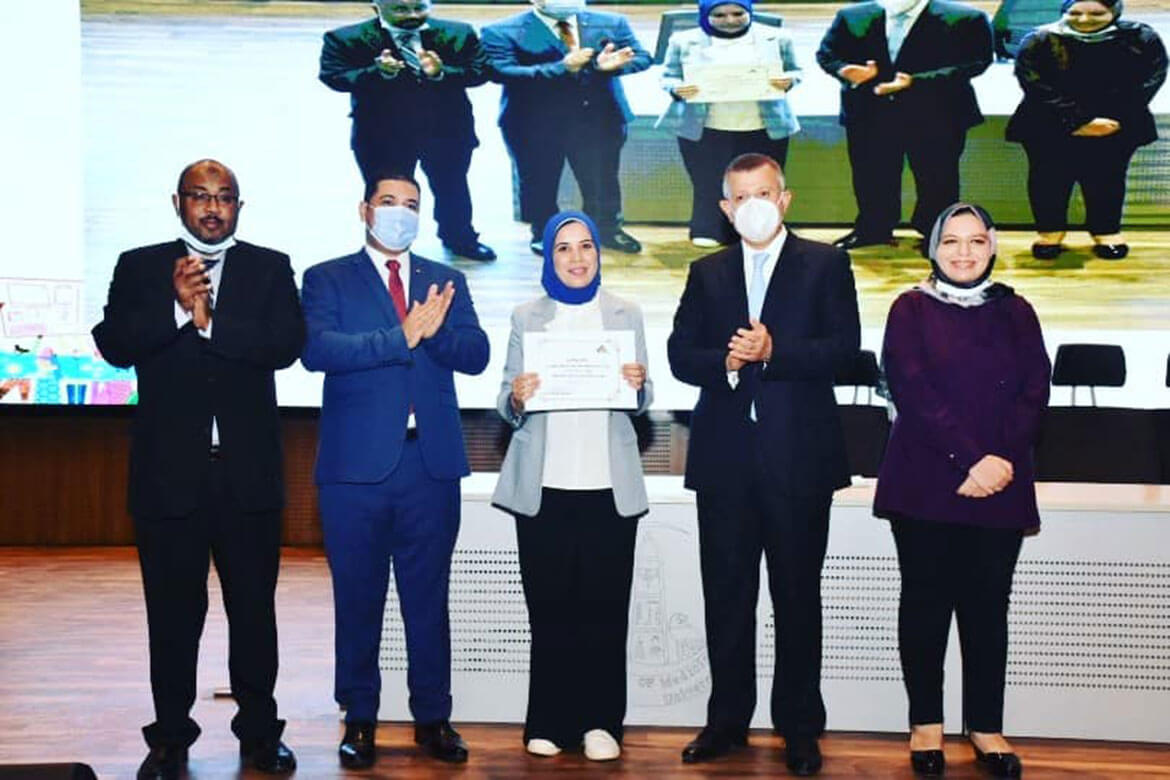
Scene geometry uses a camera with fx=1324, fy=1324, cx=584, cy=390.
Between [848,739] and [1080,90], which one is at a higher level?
[1080,90]

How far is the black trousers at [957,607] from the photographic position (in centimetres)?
370

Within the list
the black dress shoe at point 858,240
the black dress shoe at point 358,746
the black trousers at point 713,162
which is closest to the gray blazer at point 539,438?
the black dress shoe at point 358,746

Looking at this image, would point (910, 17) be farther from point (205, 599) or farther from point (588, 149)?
point (205, 599)

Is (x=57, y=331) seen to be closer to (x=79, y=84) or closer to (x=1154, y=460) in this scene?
(x=79, y=84)

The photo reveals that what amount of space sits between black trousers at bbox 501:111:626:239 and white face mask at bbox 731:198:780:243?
3496mm

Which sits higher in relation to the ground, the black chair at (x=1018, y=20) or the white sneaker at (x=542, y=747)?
the black chair at (x=1018, y=20)

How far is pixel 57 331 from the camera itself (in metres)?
7.46

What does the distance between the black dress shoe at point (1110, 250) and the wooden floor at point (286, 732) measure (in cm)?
369

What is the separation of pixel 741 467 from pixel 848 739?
1036 mm

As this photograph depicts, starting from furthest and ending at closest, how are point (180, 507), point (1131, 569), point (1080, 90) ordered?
point (1080, 90) → point (1131, 569) → point (180, 507)

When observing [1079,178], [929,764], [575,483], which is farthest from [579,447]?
[1079,178]

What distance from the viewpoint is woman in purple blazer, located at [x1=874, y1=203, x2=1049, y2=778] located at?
3.65 meters

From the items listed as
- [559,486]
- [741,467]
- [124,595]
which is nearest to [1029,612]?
[741,467]

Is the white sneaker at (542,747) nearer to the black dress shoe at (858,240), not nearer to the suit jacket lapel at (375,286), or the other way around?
the suit jacket lapel at (375,286)
